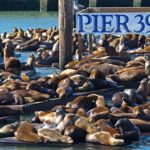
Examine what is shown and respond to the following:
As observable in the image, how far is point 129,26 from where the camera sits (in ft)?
43.1

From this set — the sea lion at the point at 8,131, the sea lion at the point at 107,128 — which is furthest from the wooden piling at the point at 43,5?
the sea lion at the point at 107,128

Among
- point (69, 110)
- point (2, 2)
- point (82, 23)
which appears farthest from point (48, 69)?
point (2, 2)

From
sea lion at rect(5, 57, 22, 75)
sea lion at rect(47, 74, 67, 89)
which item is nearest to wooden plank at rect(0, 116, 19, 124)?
sea lion at rect(47, 74, 67, 89)

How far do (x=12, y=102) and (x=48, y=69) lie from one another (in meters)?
4.43

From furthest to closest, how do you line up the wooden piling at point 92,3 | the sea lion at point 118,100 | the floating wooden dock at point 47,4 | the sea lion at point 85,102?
the floating wooden dock at point 47,4
the wooden piling at point 92,3
the sea lion at point 118,100
the sea lion at point 85,102

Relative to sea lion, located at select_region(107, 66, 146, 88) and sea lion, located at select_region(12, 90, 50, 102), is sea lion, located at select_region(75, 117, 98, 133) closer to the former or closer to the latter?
sea lion, located at select_region(12, 90, 50, 102)

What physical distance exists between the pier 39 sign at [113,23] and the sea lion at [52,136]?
6.31 meters

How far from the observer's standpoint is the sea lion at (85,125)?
717 cm

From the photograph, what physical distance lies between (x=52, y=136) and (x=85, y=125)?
45 centimetres

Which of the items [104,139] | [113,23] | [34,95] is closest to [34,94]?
[34,95]

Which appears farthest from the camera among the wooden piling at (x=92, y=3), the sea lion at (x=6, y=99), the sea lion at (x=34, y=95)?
the wooden piling at (x=92, y=3)

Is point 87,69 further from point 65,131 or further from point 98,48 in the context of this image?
point 65,131

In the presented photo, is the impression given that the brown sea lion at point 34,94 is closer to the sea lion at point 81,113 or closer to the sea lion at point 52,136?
the sea lion at point 81,113

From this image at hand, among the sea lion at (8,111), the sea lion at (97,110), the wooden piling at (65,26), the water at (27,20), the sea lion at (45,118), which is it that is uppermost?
the wooden piling at (65,26)
